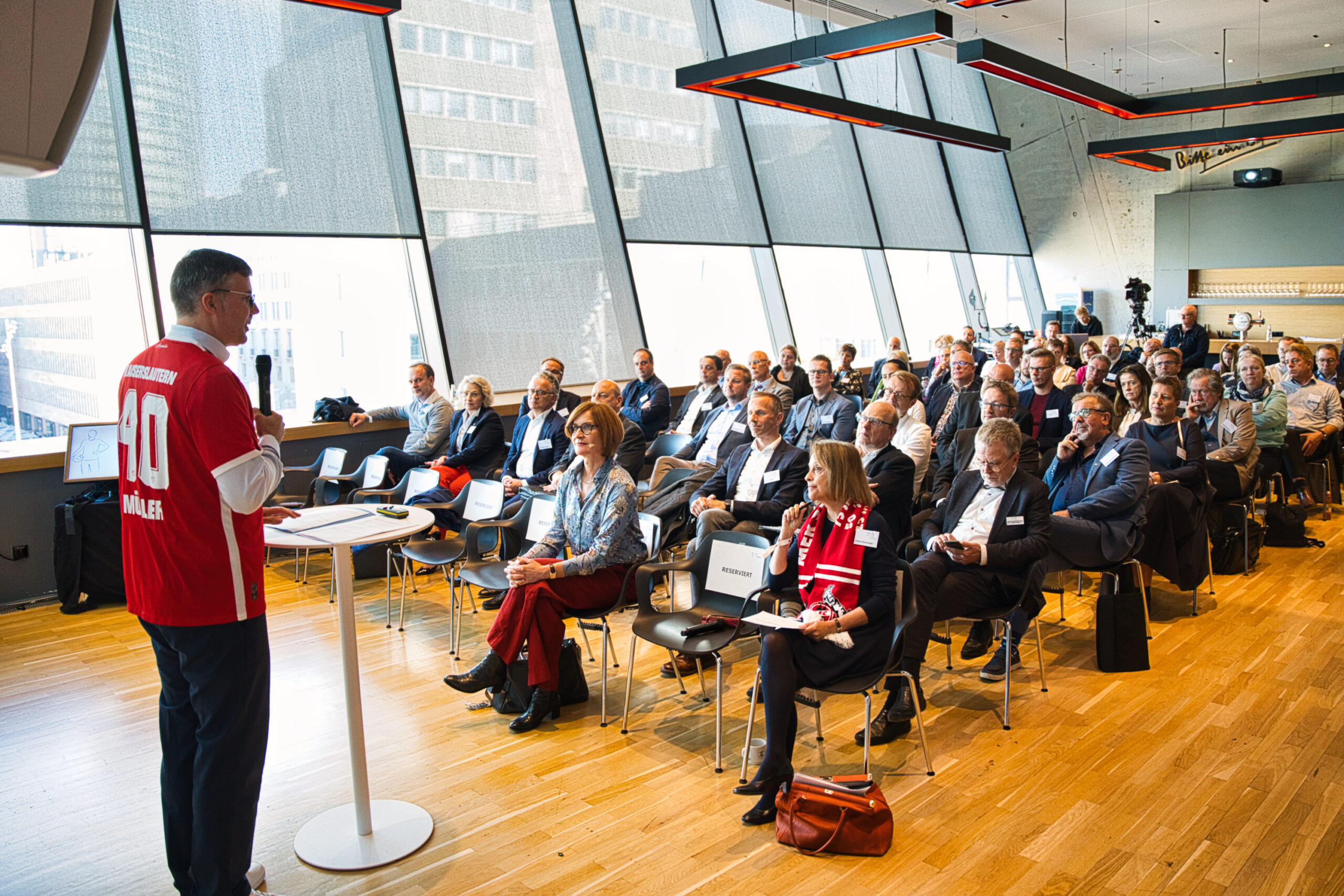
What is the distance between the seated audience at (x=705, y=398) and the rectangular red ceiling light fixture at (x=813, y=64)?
89.7 inches

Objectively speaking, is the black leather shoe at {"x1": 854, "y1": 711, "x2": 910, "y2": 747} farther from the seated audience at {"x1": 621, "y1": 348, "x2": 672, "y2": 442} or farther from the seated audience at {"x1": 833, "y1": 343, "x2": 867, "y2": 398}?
the seated audience at {"x1": 833, "y1": 343, "x2": 867, "y2": 398}

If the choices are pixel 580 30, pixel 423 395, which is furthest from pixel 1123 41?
pixel 423 395

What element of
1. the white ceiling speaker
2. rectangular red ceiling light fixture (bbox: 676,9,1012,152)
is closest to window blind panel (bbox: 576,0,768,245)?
rectangular red ceiling light fixture (bbox: 676,9,1012,152)

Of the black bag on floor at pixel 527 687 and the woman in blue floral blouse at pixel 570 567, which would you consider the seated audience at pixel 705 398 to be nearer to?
the woman in blue floral blouse at pixel 570 567

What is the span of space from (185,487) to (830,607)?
204cm

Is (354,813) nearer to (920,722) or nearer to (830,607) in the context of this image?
(830,607)

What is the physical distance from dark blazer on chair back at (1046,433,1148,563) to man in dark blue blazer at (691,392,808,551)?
1388mm

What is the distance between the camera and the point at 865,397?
981cm

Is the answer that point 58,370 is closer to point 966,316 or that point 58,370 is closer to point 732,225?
point 732,225

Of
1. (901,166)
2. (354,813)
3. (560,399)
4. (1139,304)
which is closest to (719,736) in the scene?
(354,813)

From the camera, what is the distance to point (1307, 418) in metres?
7.41

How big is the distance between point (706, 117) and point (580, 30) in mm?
1753

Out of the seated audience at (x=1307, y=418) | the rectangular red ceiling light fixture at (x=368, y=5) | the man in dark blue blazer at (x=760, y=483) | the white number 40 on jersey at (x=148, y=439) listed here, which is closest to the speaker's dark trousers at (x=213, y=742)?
the white number 40 on jersey at (x=148, y=439)

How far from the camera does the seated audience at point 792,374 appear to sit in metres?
8.98
